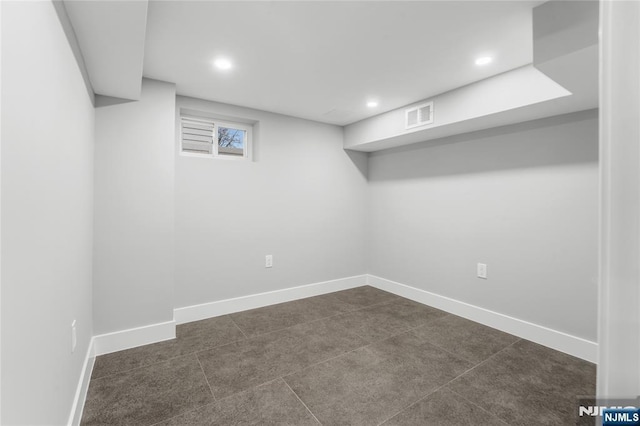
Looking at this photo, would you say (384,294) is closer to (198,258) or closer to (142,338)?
(198,258)

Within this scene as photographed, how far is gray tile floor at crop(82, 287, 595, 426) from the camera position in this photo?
1.67m

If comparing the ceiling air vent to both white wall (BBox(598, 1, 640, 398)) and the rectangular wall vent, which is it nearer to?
the rectangular wall vent

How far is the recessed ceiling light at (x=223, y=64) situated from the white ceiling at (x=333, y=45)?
58 mm

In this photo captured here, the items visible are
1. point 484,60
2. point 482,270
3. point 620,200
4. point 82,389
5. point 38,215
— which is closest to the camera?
point 620,200

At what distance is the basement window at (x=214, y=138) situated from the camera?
3.11m

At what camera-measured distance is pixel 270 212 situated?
3.46 meters

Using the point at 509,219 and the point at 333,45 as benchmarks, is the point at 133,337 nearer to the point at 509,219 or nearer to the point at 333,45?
the point at 333,45

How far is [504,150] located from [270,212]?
8.08ft

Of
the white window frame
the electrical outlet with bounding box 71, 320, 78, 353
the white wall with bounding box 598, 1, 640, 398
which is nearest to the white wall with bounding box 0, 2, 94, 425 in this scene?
the electrical outlet with bounding box 71, 320, 78, 353

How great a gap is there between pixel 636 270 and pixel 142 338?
9.77 feet

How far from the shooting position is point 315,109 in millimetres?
3350

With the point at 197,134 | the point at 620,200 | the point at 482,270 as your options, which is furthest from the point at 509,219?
the point at 197,134

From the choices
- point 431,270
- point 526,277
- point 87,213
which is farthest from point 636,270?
point 431,270

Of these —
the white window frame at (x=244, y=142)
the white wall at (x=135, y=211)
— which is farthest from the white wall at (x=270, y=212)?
the white wall at (x=135, y=211)
